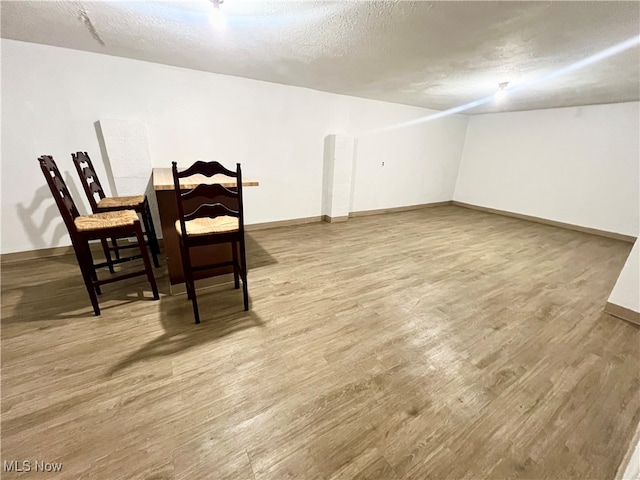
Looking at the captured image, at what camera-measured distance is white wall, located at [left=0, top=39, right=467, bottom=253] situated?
252cm

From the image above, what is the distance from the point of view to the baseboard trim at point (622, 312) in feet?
6.96

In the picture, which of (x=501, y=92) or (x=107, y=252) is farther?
(x=501, y=92)

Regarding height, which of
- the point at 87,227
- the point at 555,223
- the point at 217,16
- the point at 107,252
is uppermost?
the point at 217,16

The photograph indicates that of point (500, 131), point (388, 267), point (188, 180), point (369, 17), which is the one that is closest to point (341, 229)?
point (388, 267)

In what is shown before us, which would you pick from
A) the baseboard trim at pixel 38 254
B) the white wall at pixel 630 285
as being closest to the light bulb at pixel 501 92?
the white wall at pixel 630 285

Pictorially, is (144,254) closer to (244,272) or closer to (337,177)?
(244,272)

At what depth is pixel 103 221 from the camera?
6.34 feet

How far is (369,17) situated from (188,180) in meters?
1.87

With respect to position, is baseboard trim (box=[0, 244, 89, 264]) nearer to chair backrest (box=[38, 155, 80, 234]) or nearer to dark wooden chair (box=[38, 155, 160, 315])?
dark wooden chair (box=[38, 155, 160, 315])

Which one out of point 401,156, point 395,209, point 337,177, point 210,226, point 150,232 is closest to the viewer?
point 210,226

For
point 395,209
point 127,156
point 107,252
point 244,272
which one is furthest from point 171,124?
point 395,209

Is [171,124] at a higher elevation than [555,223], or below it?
higher

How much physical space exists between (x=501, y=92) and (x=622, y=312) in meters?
3.18

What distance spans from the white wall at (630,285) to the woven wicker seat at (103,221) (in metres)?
4.10
